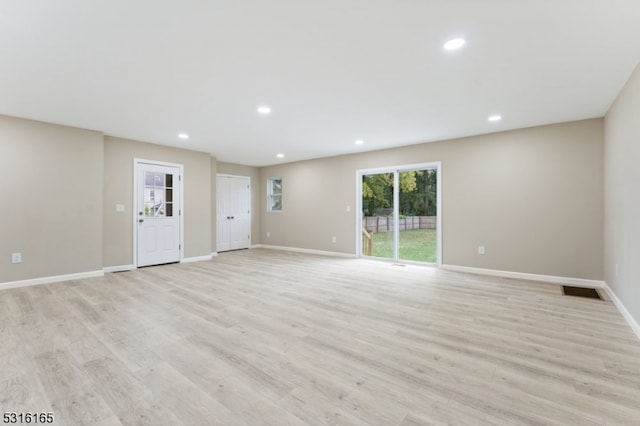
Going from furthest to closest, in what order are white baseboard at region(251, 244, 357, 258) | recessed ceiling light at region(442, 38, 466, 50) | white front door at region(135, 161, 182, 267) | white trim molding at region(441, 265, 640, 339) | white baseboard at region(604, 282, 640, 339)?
white baseboard at region(251, 244, 357, 258)
white front door at region(135, 161, 182, 267)
white trim molding at region(441, 265, 640, 339)
white baseboard at region(604, 282, 640, 339)
recessed ceiling light at region(442, 38, 466, 50)

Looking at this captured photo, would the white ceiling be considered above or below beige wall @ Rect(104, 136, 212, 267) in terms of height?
above

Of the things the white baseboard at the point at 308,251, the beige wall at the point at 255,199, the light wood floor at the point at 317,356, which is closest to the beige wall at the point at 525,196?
the light wood floor at the point at 317,356

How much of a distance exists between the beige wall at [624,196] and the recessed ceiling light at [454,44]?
6.15 ft

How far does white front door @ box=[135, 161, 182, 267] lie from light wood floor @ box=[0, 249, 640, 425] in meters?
1.84

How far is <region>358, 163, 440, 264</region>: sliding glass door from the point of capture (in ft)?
18.9

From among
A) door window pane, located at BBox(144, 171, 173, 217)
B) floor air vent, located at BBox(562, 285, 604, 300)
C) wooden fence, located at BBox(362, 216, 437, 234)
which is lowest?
floor air vent, located at BBox(562, 285, 604, 300)

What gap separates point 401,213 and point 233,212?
476 centimetres

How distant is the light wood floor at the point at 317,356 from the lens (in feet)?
5.33

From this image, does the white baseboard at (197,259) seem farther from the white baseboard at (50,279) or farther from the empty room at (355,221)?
the white baseboard at (50,279)

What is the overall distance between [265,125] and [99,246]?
3641 millimetres

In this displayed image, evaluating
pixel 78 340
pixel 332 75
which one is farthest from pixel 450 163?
pixel 78 340

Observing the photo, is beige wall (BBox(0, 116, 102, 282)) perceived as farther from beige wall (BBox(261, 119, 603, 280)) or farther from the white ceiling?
beige wall (BBox(261, 119, 603, 280))

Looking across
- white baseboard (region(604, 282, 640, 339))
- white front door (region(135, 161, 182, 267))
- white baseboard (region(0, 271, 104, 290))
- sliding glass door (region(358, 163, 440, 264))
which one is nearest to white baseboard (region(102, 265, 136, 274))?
white front door (region(135, 161, 182, 267))

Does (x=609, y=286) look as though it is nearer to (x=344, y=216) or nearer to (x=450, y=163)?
(x=450, y=163)
